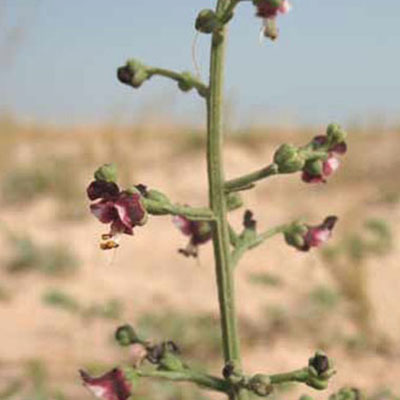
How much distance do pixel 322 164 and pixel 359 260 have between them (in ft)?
12.2

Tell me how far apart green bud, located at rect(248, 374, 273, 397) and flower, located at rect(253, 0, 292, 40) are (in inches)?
25.7

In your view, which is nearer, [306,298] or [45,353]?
[45,353]

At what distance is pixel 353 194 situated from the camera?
9.38 metres

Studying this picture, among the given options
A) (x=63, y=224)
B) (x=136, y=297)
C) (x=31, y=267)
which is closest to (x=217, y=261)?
(x=136, y=297)

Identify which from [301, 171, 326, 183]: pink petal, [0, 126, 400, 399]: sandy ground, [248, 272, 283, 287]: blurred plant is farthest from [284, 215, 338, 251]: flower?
[248, 272, 283, 287]: blurred plant

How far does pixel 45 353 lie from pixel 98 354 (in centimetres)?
26

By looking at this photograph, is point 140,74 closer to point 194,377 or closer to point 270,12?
point 270,12

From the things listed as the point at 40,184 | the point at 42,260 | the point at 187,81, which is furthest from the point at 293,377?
the point at 40,184

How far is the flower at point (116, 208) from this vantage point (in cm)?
185

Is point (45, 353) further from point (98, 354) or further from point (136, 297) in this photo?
point (136, 297)

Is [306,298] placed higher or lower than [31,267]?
lower

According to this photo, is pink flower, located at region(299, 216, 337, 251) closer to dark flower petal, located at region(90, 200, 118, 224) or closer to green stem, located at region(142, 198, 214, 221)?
green stem, located at region(142, 198, 214, 221)

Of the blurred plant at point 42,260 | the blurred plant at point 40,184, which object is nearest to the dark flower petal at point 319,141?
the blurred plant at point 42,260

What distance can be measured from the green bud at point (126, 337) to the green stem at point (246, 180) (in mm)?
460
